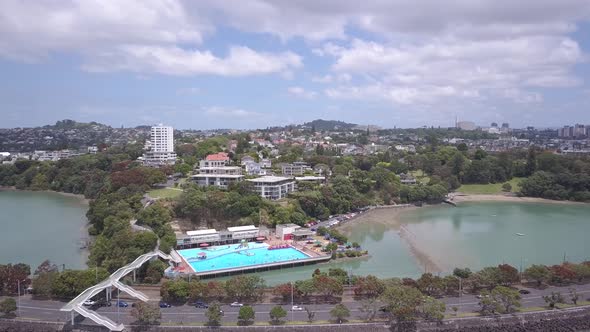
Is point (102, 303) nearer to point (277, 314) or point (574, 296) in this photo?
point (277, 314)

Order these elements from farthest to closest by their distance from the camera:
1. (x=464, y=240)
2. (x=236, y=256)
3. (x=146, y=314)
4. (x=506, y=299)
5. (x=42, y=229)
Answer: (x=42, y=229), (x=464, y=240), (x=236, y=256), (x=506, y=299), (x=146, y=314)

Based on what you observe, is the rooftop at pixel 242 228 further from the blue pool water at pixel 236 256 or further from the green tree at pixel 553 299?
the green tree at pixel 553 299

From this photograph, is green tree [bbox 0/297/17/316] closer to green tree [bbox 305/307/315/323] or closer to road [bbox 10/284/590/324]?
road [bbox 10/284/590/324]

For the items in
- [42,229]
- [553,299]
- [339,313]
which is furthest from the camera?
[42,229]

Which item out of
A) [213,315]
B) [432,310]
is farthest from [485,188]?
[213,315]

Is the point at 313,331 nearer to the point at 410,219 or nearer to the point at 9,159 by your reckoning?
the point at 410,219

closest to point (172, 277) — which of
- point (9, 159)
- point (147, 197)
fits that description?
point (147, 197)

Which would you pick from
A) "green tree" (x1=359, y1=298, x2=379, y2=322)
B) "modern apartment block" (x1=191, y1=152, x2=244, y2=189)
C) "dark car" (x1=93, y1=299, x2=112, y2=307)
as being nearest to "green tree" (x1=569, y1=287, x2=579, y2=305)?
"green tree" (x1=359, y1=298, x2=379, y2=322)
